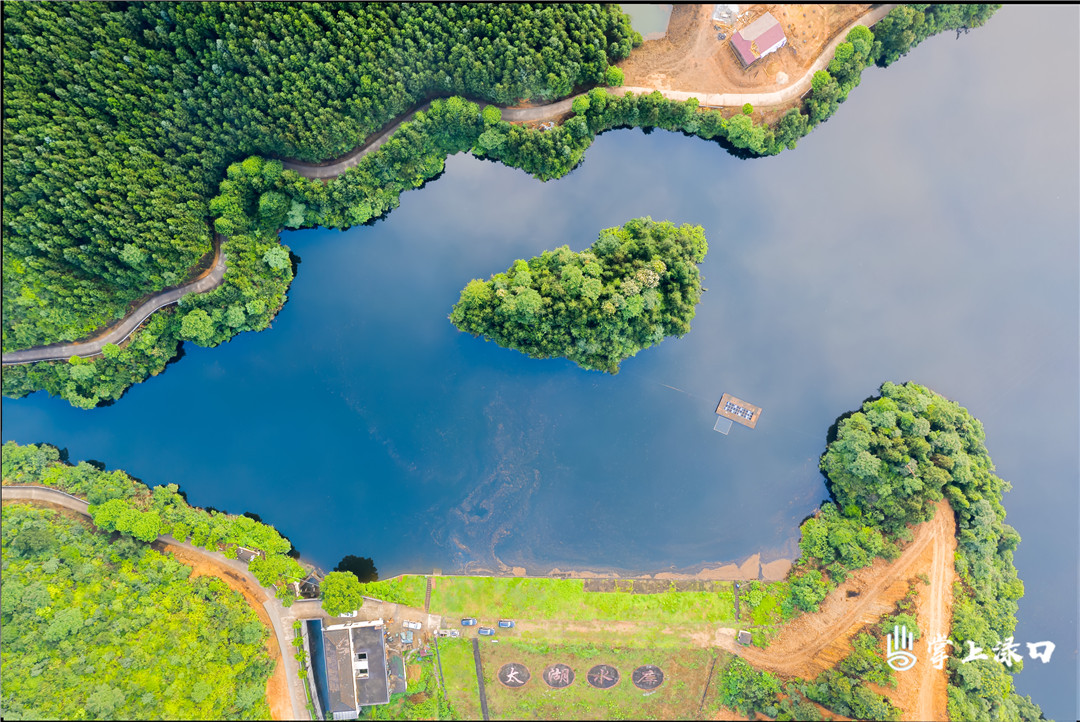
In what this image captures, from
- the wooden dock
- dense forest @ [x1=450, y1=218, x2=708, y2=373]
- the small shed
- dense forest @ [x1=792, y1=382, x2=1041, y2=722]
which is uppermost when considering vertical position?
dense forest @ [x1=450, y1=218, x2=708, y2=373]

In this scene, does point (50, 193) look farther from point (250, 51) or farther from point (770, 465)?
point (770, 465)

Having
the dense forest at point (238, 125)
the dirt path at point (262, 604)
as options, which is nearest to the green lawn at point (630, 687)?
the dirt path at point (262, 604)

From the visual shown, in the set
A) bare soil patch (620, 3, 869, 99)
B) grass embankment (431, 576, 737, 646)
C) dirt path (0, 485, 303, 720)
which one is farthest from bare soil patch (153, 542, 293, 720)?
bare soil patch (620, 3, 869, 99)

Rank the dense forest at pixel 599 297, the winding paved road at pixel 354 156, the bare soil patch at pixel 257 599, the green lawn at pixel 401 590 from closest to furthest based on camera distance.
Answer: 1. the dense forest at pixel 599 297
2. the winding paved road at pixel 354 156
3. the bare soil patch at pixel 257 599
4. the green lawn at pixel 401 590

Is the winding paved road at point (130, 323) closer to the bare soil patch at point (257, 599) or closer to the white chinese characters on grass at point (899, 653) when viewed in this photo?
the bare soil patch at point (257, 599)

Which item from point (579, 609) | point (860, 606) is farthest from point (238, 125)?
point (860, 606)

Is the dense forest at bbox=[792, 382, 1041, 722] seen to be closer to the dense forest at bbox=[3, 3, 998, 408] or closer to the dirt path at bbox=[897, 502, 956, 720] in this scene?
the dirt path at bbox=[897, 502, 956, 720]
